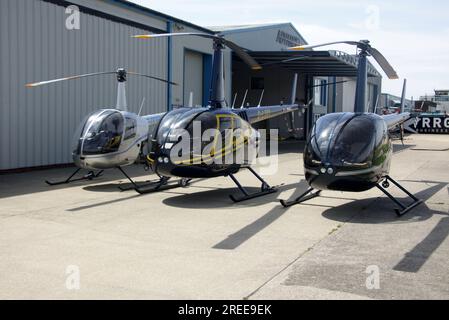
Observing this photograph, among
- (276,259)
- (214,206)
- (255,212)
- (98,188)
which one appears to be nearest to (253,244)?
(276,259)

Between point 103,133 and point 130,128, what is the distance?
65 cm

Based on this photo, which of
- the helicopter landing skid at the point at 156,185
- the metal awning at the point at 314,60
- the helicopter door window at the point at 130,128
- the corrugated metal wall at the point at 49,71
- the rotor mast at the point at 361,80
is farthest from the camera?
the metal awning at the point at 314,60

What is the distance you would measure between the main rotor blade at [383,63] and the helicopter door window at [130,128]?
5062mm

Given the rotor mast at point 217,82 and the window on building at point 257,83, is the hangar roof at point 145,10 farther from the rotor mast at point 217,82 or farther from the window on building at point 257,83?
the window on building at point 257,83

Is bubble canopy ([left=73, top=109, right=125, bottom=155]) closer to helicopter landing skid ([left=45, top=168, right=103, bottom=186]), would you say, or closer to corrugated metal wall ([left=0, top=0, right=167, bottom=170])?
helicopter landing skid ([left=45, top=168, right=103, bottom=186])

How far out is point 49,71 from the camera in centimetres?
1384

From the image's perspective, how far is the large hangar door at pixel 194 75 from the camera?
20766 millimetres

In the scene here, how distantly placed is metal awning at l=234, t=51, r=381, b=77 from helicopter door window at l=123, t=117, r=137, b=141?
11.1 metres

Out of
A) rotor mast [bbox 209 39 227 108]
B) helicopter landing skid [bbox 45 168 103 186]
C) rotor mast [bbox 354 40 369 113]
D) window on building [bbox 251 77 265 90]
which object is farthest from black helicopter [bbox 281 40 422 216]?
window on building [bbox 251 77 265 90]

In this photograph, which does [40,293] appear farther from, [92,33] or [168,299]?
[92,33]

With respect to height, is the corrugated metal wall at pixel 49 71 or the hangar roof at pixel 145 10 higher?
the hangar roof at pixel 145 10

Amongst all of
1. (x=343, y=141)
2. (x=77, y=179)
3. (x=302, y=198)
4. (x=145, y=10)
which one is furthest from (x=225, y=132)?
(x=145, y=10)

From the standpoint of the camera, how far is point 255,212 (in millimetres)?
8219

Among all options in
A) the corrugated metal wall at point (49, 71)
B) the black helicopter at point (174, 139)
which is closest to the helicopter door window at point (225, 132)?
the black helicopter at point (174, 139)
